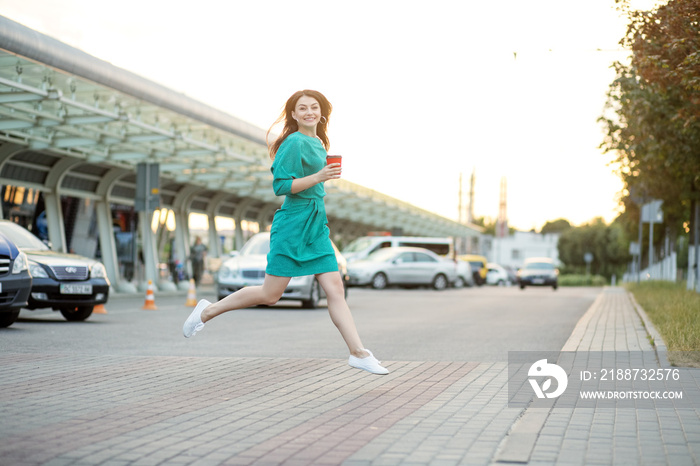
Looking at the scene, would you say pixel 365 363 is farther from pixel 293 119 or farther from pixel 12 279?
pixel 12 279

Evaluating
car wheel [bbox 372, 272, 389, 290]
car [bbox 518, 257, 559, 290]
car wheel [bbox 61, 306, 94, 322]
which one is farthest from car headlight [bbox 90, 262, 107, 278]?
car [bbox 518, 257, 559, 290]

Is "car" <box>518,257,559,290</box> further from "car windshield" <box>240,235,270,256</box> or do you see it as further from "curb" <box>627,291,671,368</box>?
"curb" <box>627,291,671,368</box>

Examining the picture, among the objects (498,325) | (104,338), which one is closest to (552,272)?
(498,325)

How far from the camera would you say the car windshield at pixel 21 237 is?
44.9 feet

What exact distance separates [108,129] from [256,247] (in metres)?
5.04

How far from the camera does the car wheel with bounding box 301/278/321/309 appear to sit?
736 inches

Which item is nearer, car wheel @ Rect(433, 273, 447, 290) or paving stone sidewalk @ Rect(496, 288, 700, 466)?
paving stone sidewalk @ Rect(496, 288, 700, 466)

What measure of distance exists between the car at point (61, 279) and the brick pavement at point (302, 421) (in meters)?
5.35

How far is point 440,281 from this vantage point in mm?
36406

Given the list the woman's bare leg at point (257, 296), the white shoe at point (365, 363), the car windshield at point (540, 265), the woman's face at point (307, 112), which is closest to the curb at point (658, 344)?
the white shoe at point (365, 363)

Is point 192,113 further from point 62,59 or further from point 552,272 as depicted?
point 552,272

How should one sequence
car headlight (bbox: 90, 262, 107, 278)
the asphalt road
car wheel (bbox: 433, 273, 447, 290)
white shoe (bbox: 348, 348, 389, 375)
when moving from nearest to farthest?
white shoe (bbox: 348, 348, 389, 375)
the asphalt road
car headlight (bbox: 90, 262, 107, 278)
car wheel (bbox: 433, 273, 447, 290)

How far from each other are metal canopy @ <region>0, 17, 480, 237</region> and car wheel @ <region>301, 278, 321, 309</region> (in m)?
4.92

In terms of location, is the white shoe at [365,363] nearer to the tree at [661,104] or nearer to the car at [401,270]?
the tree at [661,104]
